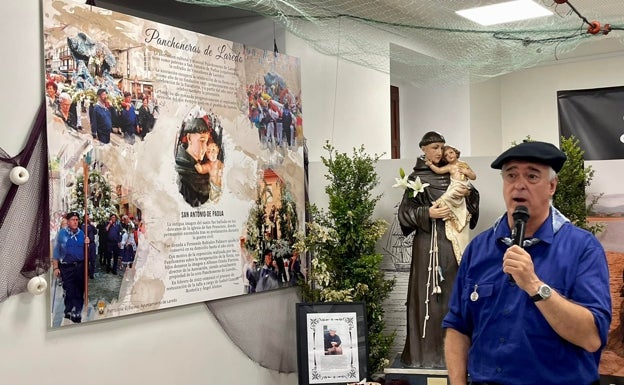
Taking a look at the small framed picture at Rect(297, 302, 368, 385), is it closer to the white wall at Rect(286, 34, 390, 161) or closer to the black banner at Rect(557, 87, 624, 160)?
the white wall at Rect(286, 34, 390, 161)

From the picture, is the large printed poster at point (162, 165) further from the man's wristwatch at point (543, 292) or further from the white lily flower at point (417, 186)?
the man's wristwatch at point (543, 292)

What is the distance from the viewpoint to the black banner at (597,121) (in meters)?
3.72

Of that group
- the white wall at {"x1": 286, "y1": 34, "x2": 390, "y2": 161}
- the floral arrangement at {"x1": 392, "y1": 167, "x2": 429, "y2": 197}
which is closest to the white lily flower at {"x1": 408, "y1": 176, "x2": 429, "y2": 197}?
the floral arrangement at {"x1": 392, "y1": 167, "x2": 429, "y2": 197}

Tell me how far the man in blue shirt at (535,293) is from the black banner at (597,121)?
2.19 metres

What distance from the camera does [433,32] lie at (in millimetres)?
3418

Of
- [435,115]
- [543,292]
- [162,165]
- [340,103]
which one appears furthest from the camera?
[435,115]

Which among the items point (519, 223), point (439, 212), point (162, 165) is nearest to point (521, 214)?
point (519, 223)

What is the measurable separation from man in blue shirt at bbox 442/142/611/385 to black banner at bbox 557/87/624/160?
2.19m

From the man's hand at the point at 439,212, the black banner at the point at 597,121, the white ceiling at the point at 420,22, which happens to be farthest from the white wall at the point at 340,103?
the black banner at the point at 597,121

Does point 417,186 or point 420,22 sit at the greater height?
point 420,22

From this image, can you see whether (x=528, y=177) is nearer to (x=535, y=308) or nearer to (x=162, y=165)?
(x=535, y=308)

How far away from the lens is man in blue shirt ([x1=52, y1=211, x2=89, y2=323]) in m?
2.53

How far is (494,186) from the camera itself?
3.59 m

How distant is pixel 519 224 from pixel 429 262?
171 centimetres
